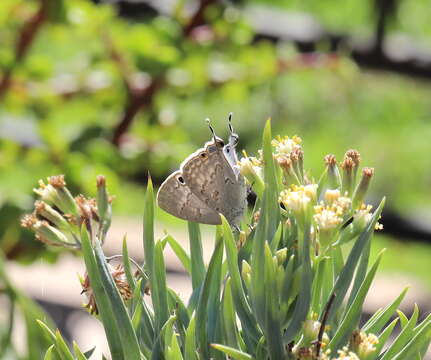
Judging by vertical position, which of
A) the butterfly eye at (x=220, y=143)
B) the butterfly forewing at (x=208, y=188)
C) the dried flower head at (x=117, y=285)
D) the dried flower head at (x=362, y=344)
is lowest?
the dried flower head at (x=117, y=285)

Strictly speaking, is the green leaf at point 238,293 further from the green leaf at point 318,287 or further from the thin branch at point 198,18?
the thin branch at point 198,18

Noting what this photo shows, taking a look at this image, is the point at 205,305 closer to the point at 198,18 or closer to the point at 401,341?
the point at 401,341

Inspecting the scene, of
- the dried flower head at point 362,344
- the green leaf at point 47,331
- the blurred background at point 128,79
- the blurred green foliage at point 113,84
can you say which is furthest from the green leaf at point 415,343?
the blurred green foliage at point 113,84

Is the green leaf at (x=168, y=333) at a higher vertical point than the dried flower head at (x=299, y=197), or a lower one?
lower

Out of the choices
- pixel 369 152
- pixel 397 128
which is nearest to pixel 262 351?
pixel 369 152

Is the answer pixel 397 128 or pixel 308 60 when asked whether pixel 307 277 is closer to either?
pixel 308 60

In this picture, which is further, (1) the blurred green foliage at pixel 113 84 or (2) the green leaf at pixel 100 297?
(1) the blurred green foliage at pixel 113 84
